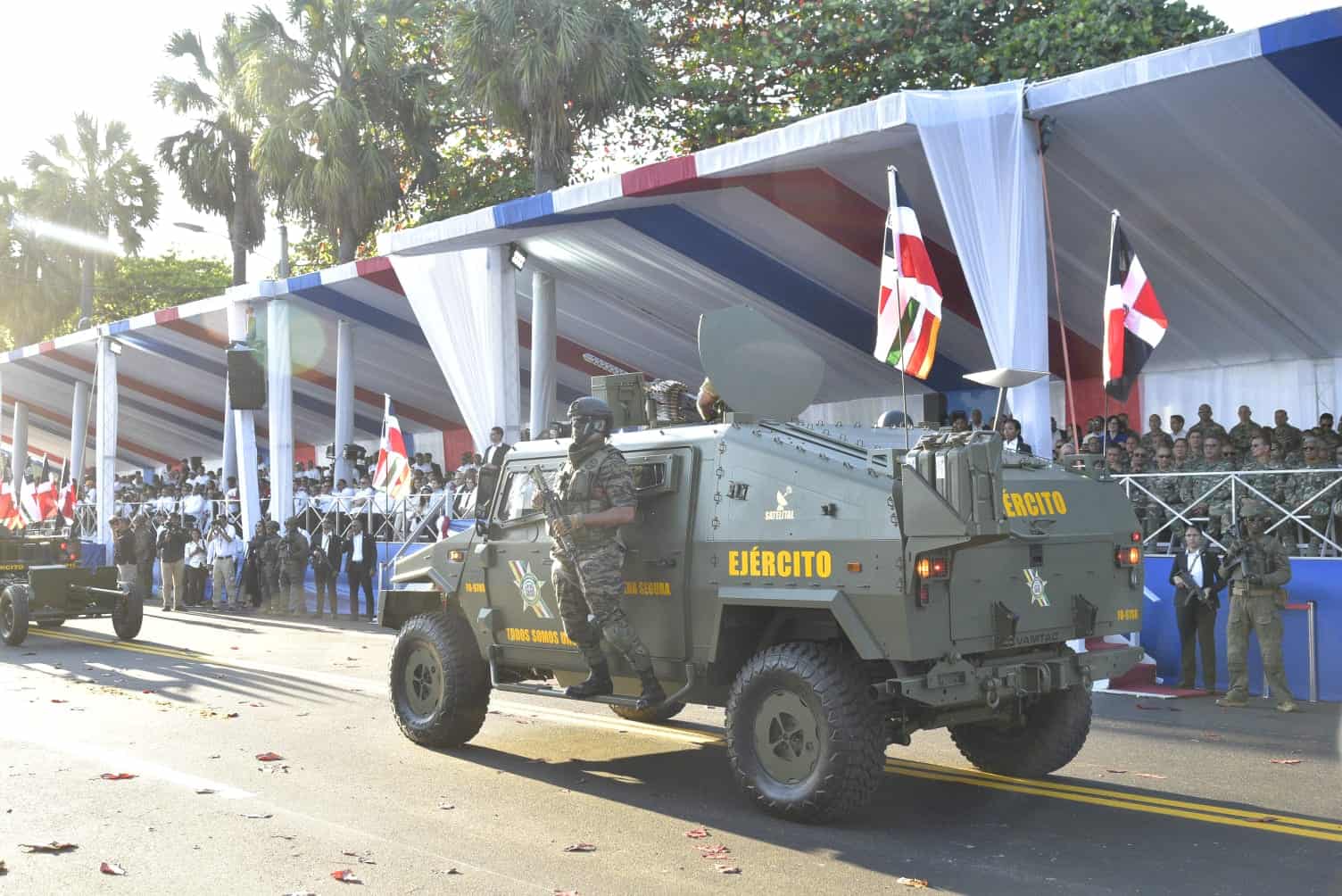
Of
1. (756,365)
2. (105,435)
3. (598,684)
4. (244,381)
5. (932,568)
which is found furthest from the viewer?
(105,435)

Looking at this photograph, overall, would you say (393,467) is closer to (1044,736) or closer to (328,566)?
(328,566)

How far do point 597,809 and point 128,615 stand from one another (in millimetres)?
12078

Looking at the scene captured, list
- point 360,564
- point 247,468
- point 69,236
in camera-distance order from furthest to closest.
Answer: point 69,236 < point 247,468 < point 360,564

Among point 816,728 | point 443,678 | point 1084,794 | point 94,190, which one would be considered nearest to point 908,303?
point 1084,794

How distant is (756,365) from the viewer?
27.3 ft

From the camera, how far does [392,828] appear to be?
22.9ft

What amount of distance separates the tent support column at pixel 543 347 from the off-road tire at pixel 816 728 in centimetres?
1288

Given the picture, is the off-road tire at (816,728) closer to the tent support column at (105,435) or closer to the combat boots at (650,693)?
the combat boots at (650,693)

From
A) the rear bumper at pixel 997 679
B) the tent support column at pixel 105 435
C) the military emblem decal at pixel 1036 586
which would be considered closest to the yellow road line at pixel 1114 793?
the rear bumper at pixel 997 679

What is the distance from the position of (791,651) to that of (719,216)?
10703 millimetres

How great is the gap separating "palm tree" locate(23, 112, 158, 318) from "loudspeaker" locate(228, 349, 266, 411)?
24918 mm

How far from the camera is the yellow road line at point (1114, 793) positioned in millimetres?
6906

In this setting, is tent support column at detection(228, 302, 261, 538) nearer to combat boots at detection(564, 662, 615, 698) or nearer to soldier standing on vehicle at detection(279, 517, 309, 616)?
soldier standing on vehicle at detection(279, 517, 309, 616)

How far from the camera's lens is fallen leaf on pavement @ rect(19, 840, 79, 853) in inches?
259
